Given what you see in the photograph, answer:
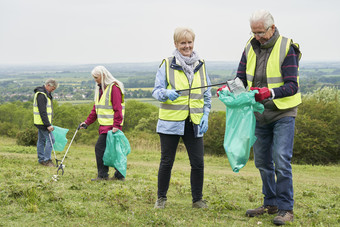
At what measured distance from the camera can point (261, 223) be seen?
13.6 feet

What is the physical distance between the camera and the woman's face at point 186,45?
14.8 feet

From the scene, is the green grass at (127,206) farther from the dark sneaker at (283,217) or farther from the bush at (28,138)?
the bush at (28,138)

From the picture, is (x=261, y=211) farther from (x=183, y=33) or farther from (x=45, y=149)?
(x=45, y=149)

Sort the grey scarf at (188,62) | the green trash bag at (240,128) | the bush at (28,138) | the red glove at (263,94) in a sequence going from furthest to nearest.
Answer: the bush at (28,138) < the grey scarf at (188,62) < the green trash bag at (240,128) < the red glove at (263,94)

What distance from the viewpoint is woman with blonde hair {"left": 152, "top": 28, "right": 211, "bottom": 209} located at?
179 inches

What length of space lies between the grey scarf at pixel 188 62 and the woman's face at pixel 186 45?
5 centimetres

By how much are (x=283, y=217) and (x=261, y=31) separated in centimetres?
198

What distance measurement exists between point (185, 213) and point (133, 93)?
54654mm

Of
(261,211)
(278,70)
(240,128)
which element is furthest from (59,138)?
(278,70)

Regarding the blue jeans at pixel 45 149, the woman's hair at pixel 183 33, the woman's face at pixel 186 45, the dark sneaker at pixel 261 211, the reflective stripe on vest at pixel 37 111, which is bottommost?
the blue jeans at pixel 45 149

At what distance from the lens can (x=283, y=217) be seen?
4.11 m

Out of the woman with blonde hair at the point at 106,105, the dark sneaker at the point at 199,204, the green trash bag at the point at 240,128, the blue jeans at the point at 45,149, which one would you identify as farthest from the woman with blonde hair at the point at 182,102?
the blue jeans at the point at 45,149

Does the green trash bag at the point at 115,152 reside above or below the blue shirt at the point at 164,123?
below

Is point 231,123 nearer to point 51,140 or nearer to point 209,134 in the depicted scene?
point 51,140
